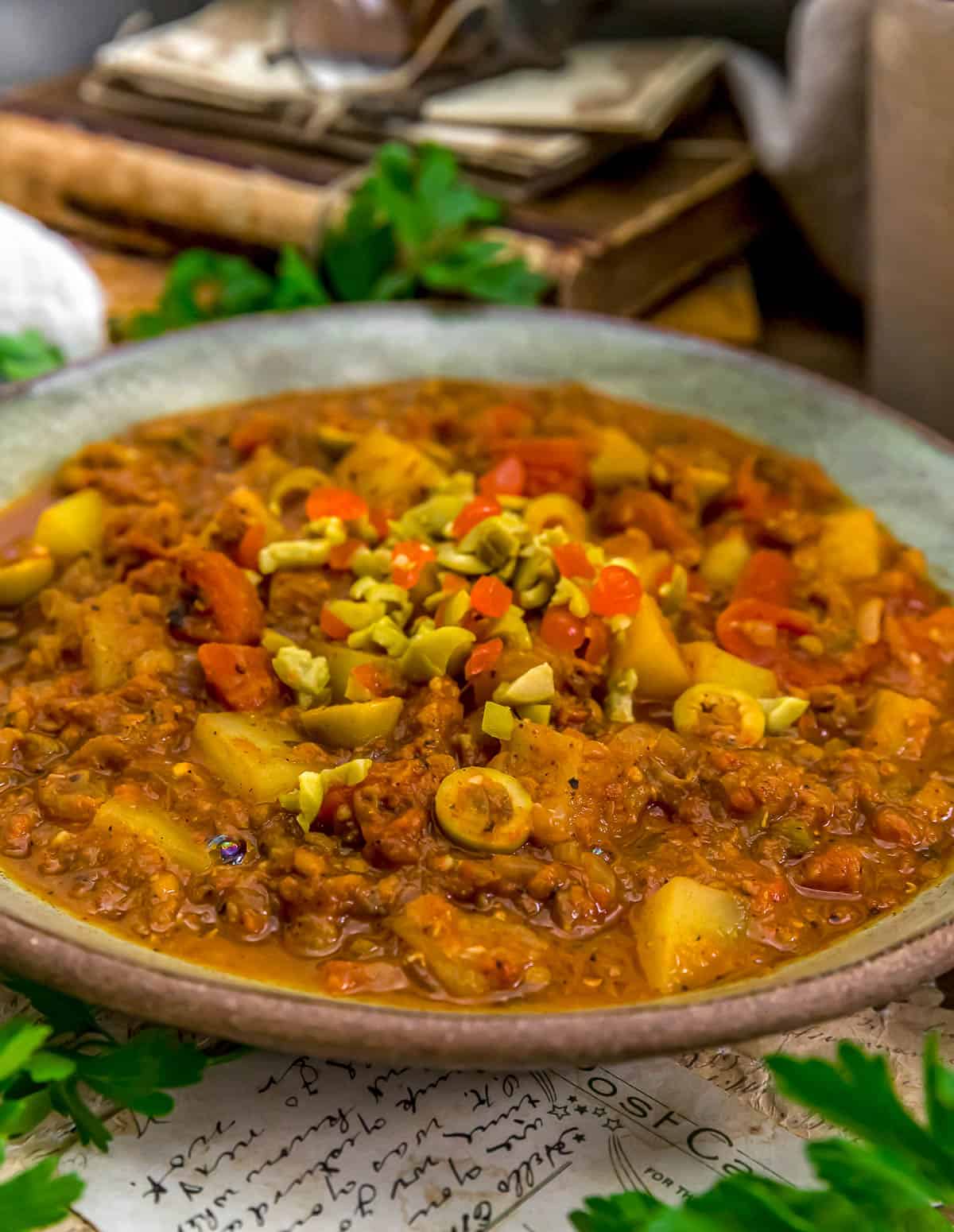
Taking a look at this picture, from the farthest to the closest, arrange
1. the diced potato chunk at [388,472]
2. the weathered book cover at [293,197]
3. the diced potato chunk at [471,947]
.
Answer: the weathered book cover at [293,197]
the diced potato chunk at [388,472]
the diced potato chunk at [471,947]

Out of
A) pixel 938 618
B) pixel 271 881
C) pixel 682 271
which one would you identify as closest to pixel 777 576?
pixel 938 618

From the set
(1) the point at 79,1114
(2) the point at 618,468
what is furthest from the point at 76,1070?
(2) the point at 618,468

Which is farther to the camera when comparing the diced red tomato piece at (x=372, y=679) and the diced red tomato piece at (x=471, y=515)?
the diced red tomato piece at (x=471, y=515)

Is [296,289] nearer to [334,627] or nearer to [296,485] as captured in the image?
[296,485]

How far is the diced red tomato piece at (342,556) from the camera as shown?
97.0 inches

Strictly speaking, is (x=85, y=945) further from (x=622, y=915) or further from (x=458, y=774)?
(x=622, y=915)

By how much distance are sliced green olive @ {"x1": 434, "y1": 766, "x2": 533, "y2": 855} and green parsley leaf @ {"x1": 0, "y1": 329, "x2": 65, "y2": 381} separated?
1990mm

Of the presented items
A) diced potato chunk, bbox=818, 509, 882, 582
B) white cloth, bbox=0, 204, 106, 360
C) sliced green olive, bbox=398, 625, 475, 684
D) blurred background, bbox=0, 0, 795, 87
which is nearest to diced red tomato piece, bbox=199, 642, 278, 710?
sliced green olive, bbox=398, 625, 475, 684

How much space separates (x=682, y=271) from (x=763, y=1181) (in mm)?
3186

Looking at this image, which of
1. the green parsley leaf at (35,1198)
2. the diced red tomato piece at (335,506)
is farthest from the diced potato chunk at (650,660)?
the green parsley leaf at (35,1198)

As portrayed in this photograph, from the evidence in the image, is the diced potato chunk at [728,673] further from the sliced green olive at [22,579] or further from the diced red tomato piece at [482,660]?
the sliced green olive at [22,579]

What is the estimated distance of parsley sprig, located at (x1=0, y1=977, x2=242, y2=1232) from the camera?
1667 mm

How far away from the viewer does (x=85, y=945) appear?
5.45ft

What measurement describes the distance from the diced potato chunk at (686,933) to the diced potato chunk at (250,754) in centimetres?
57
